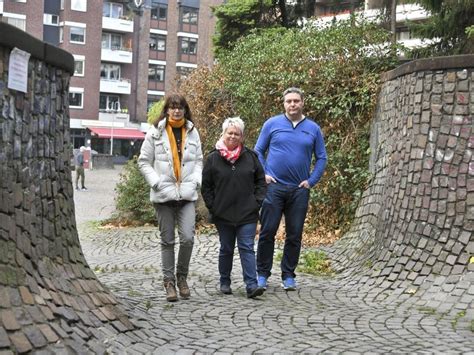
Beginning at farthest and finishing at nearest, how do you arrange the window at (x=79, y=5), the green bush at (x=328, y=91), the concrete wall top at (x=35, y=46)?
the window at (x=79, y=5), the green bush at (x=328, y=91), the concrete wall top at (x=35, y=46)

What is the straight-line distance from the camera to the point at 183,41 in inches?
2788

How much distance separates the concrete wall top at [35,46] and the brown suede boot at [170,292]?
A: 224 centimetres

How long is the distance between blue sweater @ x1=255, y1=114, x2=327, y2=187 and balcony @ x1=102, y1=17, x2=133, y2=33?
59500 mm

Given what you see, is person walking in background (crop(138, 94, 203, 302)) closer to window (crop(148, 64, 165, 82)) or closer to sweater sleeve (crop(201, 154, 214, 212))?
sweater sleeve (crop(201, 154, 214, 212))

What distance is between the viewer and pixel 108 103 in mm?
65625

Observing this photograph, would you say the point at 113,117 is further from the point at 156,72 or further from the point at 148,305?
the point at 148,305

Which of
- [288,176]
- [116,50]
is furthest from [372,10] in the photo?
[116,50]

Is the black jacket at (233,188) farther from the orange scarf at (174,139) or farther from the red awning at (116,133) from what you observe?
the red awning at (116,133)

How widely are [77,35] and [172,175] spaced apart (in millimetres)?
58092

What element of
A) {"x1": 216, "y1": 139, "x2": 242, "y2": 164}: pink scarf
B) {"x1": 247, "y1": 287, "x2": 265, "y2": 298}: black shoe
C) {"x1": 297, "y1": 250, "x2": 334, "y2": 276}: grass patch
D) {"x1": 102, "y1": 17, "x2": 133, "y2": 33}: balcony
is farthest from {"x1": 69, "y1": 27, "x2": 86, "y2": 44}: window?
{"x1": 247, "y1": 287, "x2": 265, "y2": 298}: black shoe

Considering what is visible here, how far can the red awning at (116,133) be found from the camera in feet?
203

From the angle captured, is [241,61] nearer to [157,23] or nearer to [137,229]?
[137,229]

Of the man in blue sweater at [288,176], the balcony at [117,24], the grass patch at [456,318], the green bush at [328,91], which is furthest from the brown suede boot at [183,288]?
the balcony at [117,24]

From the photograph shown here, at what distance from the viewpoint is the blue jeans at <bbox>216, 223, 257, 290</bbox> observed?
7.55 meters
